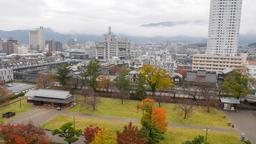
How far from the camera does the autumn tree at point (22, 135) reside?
15828 millimetres

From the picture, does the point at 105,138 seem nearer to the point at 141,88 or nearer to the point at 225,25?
the point at 141,88

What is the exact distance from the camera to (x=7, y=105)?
31.3m

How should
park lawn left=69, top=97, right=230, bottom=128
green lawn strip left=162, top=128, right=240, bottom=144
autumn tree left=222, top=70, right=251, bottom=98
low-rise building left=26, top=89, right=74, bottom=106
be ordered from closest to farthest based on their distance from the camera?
green lawn strip left=162, top=128, right=240, bottom=144
park lawn left=69, top=97, right=230, bottom=128
low-rise building left=26, top=89, right=74, bottom=106
autumn tree left=222, top=70, right=251, bottom=98

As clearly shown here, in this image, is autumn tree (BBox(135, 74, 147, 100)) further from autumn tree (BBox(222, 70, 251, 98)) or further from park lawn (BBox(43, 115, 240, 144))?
autumn tree (BBox(222, 70, 251, 98))

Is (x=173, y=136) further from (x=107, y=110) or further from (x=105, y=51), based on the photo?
(x=105, y=51)

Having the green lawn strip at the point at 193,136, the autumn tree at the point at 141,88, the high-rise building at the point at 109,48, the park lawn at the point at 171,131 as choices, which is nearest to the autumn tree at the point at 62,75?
the park lawn at the point at 171,131

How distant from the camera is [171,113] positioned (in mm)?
29109

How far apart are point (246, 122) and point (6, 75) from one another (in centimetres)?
4224

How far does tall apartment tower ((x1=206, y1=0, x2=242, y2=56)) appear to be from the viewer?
72875 millimetres

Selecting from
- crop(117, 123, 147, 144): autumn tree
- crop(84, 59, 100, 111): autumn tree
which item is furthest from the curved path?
crop(84, 59, 100, 111): autumn tree

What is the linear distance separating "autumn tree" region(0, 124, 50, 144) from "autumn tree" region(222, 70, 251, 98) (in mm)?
25843

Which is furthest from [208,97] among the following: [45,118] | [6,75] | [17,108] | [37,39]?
[37,39]

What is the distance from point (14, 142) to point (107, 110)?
14.9 metres

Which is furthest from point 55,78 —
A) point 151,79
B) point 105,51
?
point 105,51
